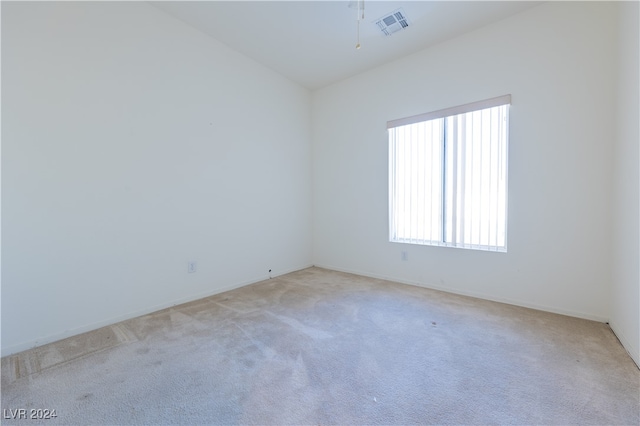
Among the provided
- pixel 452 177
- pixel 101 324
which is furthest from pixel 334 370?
pixel 452 177

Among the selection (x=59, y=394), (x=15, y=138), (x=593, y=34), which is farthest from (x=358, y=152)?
(x=59, y=394)

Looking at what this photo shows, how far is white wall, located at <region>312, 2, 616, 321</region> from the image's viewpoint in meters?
2.31

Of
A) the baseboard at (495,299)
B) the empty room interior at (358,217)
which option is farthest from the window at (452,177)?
the baseboard at (495,299)

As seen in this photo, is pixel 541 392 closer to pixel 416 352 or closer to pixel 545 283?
pixel 416 352

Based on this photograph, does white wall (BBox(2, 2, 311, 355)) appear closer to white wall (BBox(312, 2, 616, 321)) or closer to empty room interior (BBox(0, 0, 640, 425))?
empty room interior (BBox(0, 0, 640, 425))

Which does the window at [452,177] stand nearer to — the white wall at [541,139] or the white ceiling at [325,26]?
the white wall at [541,139]

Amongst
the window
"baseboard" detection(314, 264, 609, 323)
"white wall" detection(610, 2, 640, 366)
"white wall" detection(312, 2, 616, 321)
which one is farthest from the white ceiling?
"baseboard" detection(314, 264, 609, 323)

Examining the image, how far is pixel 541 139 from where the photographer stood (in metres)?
2.54

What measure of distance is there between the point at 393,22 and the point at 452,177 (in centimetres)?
177

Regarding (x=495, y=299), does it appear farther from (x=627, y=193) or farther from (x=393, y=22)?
(x=393, y=22)

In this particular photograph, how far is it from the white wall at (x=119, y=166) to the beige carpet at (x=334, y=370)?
1.28ft

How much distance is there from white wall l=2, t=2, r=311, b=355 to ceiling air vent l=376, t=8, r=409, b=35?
1688 mm

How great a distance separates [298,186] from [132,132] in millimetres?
2299

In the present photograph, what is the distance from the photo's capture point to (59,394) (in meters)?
1.50
